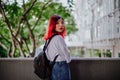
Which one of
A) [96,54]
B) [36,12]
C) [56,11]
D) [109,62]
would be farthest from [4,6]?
[109,62]

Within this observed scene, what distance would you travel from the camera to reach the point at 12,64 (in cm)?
355

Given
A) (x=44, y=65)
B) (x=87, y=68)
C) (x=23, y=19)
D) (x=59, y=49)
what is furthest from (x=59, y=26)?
(x=23, y=19)

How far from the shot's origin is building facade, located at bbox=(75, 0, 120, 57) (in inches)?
165

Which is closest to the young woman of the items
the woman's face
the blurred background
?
the woman's face

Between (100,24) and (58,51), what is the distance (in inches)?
94.6

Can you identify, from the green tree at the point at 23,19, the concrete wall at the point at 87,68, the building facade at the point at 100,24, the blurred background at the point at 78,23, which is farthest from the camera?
the green tree at the point at 23,19

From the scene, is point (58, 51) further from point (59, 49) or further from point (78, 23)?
point (78, 23)

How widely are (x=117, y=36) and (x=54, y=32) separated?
1978 millimetres

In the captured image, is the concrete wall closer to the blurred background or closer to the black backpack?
the blurred background

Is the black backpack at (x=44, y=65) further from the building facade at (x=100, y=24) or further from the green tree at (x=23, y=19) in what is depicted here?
the green tree at (x=23, y=19)

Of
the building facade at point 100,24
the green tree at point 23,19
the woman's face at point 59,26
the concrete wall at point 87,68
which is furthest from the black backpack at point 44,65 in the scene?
the green tree at point 23,19

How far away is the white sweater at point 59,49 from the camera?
93.1 inches

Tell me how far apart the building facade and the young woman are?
1.88 metres

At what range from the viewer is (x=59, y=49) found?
2.36 meters
